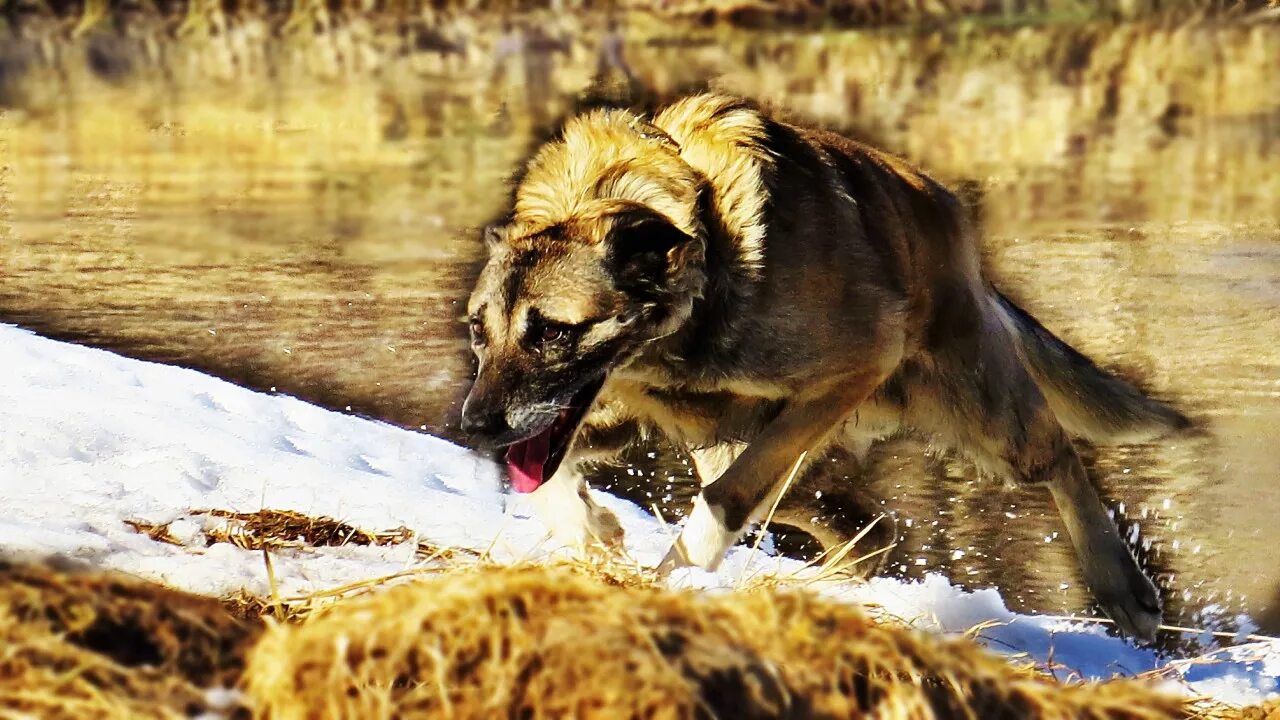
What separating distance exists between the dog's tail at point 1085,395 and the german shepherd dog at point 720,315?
1.89 ft

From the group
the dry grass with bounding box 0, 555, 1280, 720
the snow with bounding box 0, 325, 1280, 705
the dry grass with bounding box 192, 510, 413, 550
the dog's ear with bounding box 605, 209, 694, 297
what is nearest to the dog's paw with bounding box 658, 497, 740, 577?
the snow with bounding box 0, 325, 1280, 705

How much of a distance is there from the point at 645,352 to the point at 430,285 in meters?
5.84

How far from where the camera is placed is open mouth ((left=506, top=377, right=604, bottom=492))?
4328 mm

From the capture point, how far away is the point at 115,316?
9031mm

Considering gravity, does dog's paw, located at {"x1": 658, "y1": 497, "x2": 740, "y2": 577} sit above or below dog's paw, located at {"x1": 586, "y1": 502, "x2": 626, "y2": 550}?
above

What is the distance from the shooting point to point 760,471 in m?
4.57

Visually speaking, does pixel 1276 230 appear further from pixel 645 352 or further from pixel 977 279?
pixel 645 352

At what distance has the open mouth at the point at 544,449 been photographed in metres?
4.33

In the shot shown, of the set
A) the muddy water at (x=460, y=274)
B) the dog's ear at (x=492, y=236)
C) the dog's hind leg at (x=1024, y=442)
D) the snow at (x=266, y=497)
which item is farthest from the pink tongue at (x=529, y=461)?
the muddy water at (x=460, y=274)

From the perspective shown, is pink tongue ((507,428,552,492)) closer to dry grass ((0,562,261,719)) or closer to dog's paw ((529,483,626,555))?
dog's paw ((529,483,626,555))

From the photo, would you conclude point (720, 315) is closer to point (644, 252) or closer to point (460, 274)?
point (644, 252)

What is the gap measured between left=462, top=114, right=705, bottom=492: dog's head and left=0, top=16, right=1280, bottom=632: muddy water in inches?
93.8

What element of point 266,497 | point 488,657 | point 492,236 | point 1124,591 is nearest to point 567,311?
point 492,236

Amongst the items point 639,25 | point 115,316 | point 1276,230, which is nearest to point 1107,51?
point 639,25
